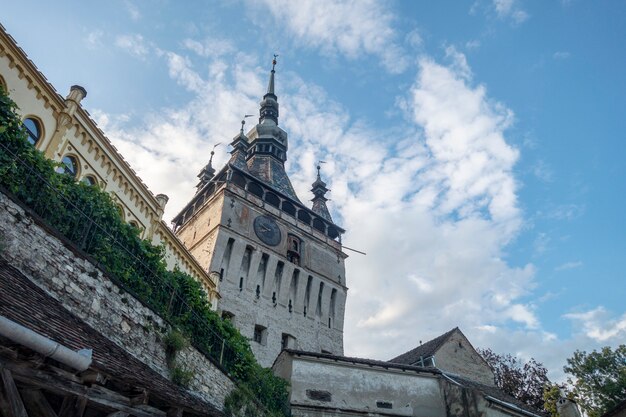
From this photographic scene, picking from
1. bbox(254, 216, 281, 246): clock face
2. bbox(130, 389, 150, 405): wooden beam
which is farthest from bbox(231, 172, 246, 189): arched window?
bbox(130, 389, 150, 405): wooden beam

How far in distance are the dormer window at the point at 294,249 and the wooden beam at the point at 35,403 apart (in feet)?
104

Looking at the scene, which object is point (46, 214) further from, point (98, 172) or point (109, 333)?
point (98, 172)

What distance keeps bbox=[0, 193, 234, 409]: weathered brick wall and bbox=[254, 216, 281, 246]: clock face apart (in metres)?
23.7

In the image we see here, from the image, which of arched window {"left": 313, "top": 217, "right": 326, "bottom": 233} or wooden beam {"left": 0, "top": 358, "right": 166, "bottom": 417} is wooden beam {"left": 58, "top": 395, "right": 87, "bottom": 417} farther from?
arched window {"left": 313, "top": 217, "right": 326, "bottom": 233}

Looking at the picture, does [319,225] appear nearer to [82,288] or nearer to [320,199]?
[320,199]

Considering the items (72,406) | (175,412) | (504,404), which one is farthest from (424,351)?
(72,406)

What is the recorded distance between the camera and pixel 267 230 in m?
36.8

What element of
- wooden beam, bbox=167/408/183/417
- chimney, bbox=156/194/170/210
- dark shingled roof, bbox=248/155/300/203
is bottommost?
wooden beam, bbox=167/408/183/417

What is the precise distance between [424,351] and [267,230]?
14.5 metres

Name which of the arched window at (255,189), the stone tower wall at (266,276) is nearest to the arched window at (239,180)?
the arched window at (255,189)

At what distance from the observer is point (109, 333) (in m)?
9.80

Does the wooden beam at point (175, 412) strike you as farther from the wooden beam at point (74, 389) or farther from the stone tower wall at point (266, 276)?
the stone tower wall at point (266, 276)

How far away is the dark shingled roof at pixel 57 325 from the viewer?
5785 millimetres

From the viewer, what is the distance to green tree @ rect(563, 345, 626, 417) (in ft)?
103
